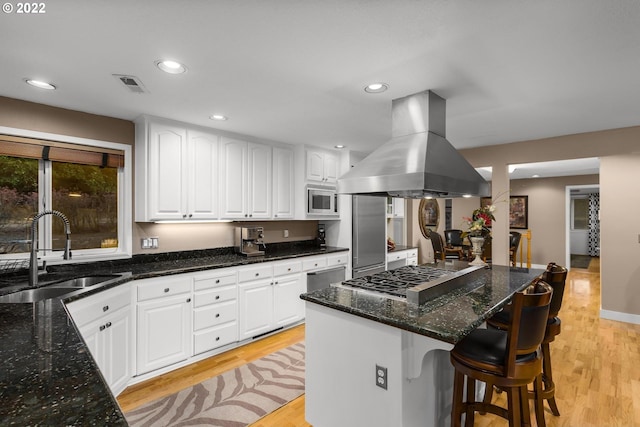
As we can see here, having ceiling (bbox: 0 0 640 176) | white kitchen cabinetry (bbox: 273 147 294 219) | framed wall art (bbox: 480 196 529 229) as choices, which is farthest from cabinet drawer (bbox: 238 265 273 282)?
framed wall art (bbox: 480 196 529 229)

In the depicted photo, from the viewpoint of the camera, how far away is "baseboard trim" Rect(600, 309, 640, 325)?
394 centimetres

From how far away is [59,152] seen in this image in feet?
9.36

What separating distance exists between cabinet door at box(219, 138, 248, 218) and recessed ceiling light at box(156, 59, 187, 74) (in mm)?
1496

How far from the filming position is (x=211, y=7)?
4.92 feet

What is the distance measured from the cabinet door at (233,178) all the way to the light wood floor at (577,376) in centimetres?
150

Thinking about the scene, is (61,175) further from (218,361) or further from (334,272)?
(334,272)

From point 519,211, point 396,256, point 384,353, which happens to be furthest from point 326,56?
point 519,211

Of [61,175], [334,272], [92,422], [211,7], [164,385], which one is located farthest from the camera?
[334,272]

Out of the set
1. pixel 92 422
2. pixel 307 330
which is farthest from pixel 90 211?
pixel 92 422

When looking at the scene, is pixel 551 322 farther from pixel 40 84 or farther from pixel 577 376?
pixel 40 84

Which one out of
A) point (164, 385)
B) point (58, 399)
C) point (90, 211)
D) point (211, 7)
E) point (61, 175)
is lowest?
point (164, 385)

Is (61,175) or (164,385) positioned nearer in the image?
(164,385)

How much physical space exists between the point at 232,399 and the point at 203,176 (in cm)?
216

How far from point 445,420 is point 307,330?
1.02m
